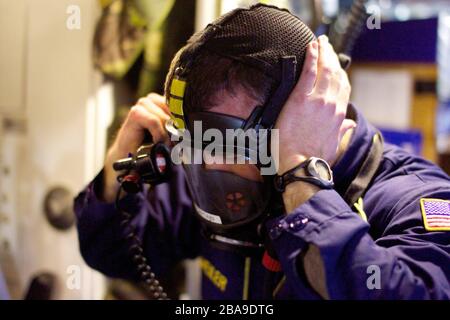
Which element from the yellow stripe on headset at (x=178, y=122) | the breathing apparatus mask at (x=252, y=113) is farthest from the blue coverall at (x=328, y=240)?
the yellow stripe on headset at (x=178, y=122)

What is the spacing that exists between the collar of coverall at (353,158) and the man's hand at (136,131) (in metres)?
0.35

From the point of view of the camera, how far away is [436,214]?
770 mm

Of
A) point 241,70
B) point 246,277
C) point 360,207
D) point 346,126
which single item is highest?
point 241,70

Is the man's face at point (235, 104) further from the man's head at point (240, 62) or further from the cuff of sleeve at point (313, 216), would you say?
the cuff of sleeve at point (313, 216)

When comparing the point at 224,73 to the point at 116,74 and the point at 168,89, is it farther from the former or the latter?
the point at 116,74

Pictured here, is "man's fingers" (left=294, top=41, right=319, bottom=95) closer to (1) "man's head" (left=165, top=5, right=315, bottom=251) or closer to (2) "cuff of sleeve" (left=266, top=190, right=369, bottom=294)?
(1) "man's head" (left=165, top=5, right=315, bottom=251)

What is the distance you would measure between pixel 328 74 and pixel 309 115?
0.08 m

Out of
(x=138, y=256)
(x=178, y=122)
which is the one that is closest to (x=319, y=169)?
(x=178, y=122)

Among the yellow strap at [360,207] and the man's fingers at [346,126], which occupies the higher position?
the man's fingers at [346,126]

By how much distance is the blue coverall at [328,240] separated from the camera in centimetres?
66

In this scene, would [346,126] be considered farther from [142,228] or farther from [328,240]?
[142,228]

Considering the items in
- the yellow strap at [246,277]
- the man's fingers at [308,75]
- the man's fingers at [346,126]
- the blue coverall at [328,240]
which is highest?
the man's fingers at [308,75]

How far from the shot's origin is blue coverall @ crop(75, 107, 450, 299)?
663mm

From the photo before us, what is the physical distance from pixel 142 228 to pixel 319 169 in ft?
1.78
